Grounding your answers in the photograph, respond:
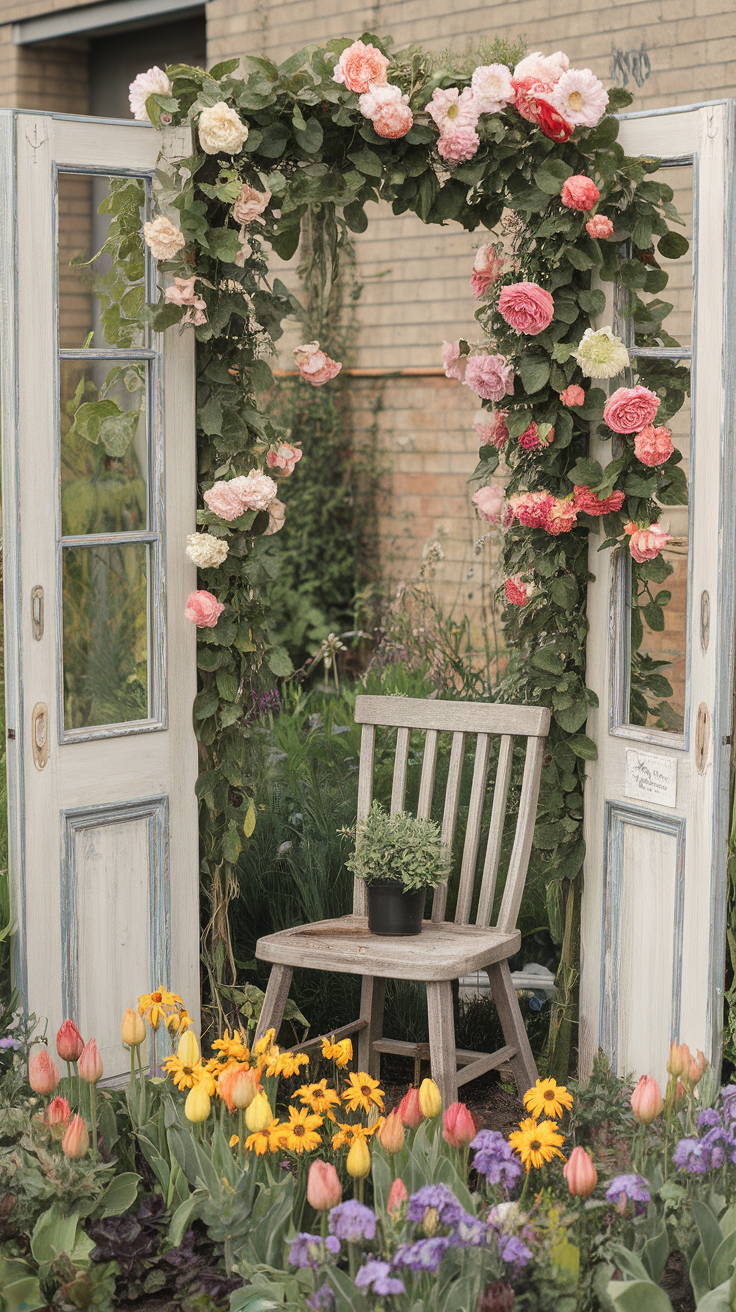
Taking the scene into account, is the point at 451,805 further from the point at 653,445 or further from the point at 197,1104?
the point at 197,1104

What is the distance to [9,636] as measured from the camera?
118 inches

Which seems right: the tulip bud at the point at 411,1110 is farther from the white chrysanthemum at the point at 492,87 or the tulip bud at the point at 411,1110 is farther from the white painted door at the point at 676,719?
the white chrysanthemum at the point at 492,87

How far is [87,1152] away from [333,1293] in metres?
0.65

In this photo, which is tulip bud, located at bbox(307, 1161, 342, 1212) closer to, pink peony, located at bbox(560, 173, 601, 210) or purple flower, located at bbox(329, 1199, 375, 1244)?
purple flower, located at bbox(329, 1199, 375, 1244)

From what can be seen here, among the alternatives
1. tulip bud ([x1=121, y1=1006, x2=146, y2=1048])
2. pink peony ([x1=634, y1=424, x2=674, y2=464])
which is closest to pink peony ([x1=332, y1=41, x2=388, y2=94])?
pink peony ([x1=634, y1=424, x2=674, y2=464])

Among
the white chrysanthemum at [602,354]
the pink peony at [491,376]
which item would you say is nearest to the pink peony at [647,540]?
the white chrysanthemum at [602,354]

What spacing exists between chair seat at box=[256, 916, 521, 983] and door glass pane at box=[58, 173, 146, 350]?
134cm

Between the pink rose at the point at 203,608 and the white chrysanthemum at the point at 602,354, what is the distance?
3.09ft

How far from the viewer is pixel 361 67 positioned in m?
2.99

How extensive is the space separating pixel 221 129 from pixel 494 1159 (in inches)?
80.6

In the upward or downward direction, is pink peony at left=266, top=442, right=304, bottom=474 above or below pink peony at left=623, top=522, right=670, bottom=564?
above

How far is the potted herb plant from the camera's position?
308cm

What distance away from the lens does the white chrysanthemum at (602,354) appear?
302 centimetres

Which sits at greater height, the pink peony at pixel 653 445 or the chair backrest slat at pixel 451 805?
the pink peony at pixel 653 445
